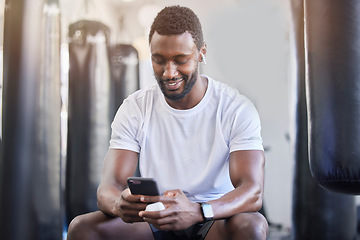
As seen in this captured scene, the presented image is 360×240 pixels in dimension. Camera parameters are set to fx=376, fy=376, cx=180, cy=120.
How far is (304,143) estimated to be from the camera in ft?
7.31

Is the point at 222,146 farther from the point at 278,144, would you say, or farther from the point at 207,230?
the point at 278,144

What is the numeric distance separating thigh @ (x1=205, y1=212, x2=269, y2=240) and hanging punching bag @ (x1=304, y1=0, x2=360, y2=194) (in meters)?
0.27

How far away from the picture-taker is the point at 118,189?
1.54 metres

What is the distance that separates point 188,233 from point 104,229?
32 cm

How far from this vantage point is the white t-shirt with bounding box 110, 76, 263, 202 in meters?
1.54

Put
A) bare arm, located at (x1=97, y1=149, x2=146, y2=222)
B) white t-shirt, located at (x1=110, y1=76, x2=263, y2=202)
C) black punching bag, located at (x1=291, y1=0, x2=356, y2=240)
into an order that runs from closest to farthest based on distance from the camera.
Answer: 1. bare arm, located at (x1=97, y1=149, x2=146, y2=222)
2. white t-shirt, located at (x1=110, y1=76, x2=263, y2=202)
3. black punching bag, located at (x1=291, y1=0, x2=356, y2=240)

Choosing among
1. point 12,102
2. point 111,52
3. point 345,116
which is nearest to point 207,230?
point 345,116

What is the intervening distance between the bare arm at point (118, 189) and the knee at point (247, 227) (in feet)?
1.04

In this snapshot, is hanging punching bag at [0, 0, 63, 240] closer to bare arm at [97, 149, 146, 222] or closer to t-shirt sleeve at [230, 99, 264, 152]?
bare arm at [97, 149, 146, 222]

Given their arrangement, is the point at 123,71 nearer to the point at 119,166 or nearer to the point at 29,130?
the point at 29,130

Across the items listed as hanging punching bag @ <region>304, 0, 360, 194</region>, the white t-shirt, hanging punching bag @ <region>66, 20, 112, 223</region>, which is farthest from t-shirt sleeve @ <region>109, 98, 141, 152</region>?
hanging punching bag @ <region>66, 20, 112, 223</region>

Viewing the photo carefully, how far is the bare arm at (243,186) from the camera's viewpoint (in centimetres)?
132

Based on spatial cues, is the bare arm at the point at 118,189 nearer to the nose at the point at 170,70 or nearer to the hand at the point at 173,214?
the hand at the point at 173,214

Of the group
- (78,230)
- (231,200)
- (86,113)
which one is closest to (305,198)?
(231,200)
